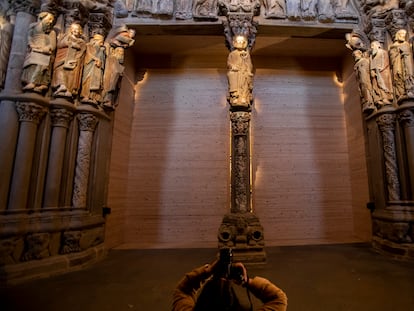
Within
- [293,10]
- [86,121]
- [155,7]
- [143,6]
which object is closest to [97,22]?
[143,6]

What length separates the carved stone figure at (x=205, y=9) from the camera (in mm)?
4309

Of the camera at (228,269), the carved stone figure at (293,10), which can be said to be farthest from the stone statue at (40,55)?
the carved stone figure at (293,10)

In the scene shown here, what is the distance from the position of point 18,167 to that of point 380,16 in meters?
6.12

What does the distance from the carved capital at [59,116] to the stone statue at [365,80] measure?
4892mm

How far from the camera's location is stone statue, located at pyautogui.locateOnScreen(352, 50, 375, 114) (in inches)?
161

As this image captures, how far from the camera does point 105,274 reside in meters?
3.04

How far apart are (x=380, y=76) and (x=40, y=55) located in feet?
17.2

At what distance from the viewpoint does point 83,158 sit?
12.1 feet

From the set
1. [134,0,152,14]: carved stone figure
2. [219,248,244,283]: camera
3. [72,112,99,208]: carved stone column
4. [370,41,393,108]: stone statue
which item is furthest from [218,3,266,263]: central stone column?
[219,248,244,283]: camera

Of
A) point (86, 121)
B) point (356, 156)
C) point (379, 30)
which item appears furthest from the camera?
point (356, 156)

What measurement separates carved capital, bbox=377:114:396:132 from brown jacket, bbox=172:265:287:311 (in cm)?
403

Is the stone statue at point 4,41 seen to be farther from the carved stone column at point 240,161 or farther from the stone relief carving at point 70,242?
the carved stone column at point 240,161

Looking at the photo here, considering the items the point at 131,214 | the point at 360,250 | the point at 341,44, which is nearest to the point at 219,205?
the point at 131,214

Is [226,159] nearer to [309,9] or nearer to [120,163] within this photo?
[120,163]
